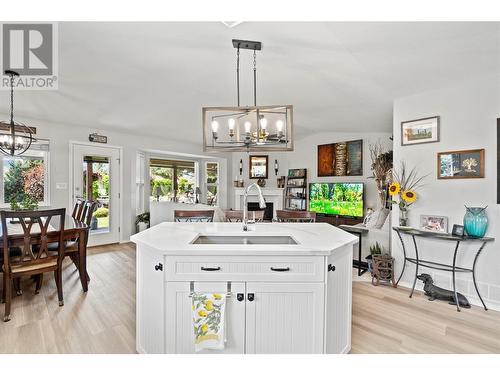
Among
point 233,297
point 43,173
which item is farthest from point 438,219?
point 43,173

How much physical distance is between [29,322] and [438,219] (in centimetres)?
412

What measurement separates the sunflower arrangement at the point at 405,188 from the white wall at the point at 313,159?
179cm

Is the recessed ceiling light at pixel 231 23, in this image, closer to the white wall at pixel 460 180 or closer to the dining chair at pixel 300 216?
the dining chair at pixel 300 216

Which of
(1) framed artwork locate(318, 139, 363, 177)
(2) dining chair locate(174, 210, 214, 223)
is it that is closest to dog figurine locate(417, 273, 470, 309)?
(2) dining chair locate(174, 210, 214, 223)

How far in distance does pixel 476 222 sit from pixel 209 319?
2.73 meters

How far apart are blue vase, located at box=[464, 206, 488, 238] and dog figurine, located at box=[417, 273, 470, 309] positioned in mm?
634

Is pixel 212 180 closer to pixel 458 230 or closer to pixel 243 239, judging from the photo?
pixel 243 239

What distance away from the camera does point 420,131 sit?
9.50ft

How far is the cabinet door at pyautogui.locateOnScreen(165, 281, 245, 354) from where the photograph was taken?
1.43m

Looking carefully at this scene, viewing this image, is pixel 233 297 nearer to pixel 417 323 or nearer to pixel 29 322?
pixel 417 323

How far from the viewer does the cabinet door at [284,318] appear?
1.43m

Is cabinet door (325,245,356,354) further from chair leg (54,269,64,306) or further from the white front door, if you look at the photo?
the white front door

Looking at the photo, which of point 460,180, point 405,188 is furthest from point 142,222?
point 460,180
